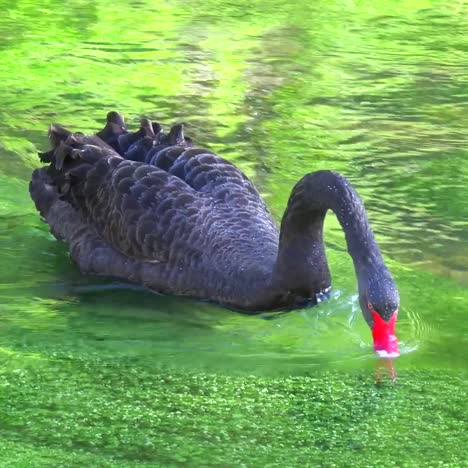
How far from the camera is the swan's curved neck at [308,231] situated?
217 inches

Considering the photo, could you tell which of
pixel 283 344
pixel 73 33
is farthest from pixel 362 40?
pixel 283 344

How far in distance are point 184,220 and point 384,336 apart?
1.44 m

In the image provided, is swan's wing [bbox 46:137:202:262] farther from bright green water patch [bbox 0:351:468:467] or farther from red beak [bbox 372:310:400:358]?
red beak [bbox 372:310:400:358]

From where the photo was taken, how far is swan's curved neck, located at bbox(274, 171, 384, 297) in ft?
18.0

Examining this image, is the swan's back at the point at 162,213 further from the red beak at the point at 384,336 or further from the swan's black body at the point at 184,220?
the red beak at the point at 384,336

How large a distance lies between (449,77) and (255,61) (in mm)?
1431

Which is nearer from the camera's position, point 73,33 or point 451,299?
point 451,299

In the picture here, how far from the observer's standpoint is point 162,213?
19.7 ft

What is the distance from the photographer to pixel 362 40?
10.3 m

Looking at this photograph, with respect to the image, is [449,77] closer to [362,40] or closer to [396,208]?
[362,40]

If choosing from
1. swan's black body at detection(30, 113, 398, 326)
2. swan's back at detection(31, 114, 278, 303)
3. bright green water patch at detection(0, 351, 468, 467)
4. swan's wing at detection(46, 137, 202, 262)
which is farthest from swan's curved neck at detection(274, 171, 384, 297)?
bright green water patch at detection(0, 351, 468, 467)

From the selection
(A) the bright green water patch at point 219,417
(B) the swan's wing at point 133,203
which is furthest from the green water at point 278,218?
(B) the swan's wing at point 133,203

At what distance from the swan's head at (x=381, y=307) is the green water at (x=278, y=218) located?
175mm

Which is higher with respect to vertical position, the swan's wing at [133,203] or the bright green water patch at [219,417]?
the swan's wing at [133,203]
